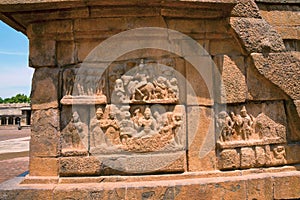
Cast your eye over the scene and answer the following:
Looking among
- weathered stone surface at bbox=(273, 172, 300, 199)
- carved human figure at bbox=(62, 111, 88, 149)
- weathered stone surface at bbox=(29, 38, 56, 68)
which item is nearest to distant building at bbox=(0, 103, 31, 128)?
weathered stone surface at bbox=(29, 38, 56, 68)

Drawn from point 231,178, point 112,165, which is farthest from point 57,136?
point 231,178

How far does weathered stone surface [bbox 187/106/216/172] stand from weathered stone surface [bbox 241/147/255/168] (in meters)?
0.38

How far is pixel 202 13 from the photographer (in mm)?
3877

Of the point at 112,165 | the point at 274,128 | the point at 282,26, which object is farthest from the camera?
the point at 282,26

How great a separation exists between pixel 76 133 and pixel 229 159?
1971 mm

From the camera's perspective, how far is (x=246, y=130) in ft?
13.4

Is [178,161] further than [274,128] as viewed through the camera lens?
No

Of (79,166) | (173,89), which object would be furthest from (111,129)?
(173,89)

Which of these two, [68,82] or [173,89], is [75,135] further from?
[173,89]

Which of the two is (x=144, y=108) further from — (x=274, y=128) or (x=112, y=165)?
(x=274, y=128)

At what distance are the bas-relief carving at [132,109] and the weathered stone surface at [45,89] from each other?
0.12 meters

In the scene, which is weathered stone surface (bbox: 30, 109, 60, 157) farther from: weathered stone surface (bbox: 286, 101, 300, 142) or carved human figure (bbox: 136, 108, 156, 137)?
weathered stone surface (bbox: 286, 101, 300, 142)

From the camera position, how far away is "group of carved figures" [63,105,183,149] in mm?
3852

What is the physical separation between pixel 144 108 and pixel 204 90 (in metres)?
0.82
